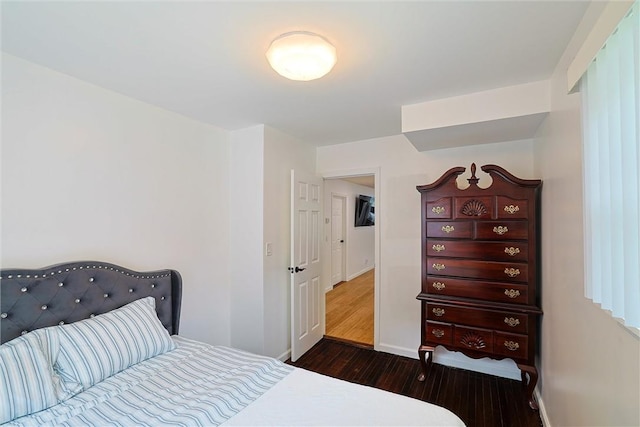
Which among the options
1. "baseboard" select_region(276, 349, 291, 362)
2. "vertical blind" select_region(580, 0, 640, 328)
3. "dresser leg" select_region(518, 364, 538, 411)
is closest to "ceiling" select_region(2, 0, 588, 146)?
"vertical blind" select_region(580, 0, 640, 328)

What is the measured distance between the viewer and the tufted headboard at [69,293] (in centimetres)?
146

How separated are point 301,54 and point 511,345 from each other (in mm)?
2610

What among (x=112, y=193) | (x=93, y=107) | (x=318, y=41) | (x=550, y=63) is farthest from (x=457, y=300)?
(x=93, y=107)

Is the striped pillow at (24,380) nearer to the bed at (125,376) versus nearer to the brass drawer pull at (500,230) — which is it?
the bed at (125,376)

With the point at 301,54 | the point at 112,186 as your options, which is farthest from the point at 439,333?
the point at 112,186

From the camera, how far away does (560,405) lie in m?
1.67

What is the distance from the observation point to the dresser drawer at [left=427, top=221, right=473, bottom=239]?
2.40 meters

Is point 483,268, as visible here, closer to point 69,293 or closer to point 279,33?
point 279,33

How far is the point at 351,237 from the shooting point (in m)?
6.71

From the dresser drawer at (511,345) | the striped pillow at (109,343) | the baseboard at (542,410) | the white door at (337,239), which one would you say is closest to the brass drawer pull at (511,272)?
the dresser drawer at (511,345)

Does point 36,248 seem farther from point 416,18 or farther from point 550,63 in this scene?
point 550,63

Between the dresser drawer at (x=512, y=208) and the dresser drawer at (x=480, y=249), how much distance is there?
8.9 inches

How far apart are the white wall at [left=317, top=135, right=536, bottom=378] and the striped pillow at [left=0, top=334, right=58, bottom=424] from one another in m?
2.73

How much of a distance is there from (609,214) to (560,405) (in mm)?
1344
